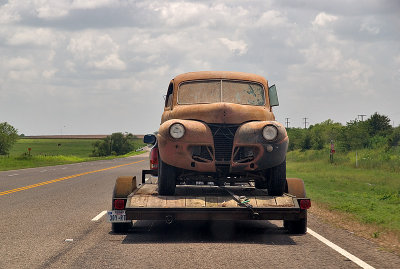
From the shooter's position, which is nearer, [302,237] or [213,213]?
[213,213]

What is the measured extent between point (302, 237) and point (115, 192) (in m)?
3.42

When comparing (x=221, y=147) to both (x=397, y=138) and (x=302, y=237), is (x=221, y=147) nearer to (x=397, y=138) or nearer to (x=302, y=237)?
(x=302, y=237)

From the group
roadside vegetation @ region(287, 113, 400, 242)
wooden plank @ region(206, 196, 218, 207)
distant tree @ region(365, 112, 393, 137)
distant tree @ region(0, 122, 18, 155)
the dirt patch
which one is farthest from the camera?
distant tree @ region(0, 122, 18, 155)

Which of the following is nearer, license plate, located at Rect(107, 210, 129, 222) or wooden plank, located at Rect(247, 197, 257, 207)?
wooden plank, located at Rect(247, 197, 257, 207)

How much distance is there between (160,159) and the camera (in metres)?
10.3

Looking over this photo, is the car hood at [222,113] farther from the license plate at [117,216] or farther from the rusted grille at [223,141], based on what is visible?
the license plate at [117,216]

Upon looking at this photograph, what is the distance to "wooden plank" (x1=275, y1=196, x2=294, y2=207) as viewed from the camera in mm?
9508

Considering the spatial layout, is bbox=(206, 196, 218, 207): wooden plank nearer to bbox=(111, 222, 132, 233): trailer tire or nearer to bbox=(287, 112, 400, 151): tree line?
bbox=(111, 222, 132, 233): trailer tire

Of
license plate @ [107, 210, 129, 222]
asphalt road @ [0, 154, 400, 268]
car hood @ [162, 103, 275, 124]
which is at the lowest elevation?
asphalt road @ [0, 154, 400, 268]

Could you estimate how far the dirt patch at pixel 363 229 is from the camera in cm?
966

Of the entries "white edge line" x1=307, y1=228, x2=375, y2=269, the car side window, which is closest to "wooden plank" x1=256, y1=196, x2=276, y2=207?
"white edge line" x1=307, y1=228, x2=375, y2=269

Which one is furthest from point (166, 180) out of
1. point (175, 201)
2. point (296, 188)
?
point (296, 188)

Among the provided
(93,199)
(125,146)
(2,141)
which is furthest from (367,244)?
(125,146)

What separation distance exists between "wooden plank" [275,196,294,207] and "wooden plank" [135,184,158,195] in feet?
7.27
